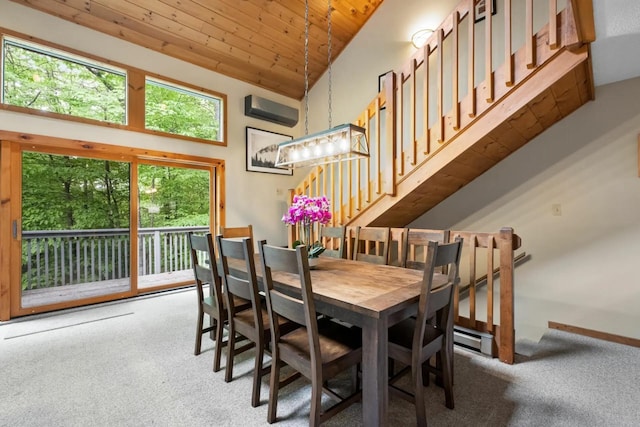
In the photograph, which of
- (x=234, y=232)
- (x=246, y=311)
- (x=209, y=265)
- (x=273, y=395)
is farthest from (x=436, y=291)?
(x=234, y=232)

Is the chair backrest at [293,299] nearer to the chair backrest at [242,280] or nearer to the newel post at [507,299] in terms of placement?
the chair backrest at [242,280]

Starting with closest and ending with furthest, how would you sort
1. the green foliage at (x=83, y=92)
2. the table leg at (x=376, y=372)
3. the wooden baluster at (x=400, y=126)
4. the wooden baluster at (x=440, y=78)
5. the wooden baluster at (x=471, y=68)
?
1. the table leg at (x=376, y=372)
2. the wooden baluster at (x=471, y=68)
3. the wooden baluster at (x=440, y=78)
4. the wooden baluster at (x=400, y=126)
5. the green foliage at (x=83, y=92)

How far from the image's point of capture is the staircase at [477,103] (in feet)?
7.12

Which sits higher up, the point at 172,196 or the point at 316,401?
the point at 172,196

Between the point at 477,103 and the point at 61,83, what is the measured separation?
14.5 ft

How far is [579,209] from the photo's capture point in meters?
3.12

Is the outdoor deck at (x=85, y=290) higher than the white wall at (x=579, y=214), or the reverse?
the white wall at (x=579, y=214)

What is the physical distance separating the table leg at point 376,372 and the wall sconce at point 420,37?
166 inches

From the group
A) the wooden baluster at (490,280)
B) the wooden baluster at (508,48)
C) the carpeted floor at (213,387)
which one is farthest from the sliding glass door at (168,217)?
the wooden baluster at (508,48)

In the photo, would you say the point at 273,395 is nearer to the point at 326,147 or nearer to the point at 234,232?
the point at 326,147

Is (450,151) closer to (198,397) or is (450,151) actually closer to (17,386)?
(198,397)

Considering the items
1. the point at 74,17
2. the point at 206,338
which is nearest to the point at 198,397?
the point at 206,338

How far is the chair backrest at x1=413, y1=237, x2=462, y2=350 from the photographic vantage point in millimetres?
1446

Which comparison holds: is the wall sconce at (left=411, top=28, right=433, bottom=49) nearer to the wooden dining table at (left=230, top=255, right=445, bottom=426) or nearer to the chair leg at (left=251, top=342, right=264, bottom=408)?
the wooden dining table at (left=230, top=255, right=445, bottom=426)
